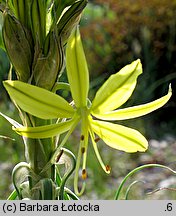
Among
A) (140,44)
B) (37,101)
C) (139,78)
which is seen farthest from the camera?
(140,44)

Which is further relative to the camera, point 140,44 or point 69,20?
point 140,44

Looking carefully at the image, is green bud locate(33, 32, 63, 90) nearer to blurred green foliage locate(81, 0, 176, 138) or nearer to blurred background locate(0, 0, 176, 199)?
blurred background locate(0, 0, 176, 199)

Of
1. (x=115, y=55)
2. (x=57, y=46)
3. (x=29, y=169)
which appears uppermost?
(x=115, y=55)

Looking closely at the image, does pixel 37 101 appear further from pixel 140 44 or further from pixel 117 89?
pixel 140 44

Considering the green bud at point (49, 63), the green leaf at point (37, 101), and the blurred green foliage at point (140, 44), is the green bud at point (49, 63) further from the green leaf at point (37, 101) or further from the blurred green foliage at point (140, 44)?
the blurred green foliage at point (140, 44)

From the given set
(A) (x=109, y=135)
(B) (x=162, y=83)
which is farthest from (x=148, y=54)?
(A) (x=109, y=135)

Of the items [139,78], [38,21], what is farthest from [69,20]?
[139,78]

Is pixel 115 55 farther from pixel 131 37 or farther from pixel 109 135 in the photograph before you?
pixel 109 135
